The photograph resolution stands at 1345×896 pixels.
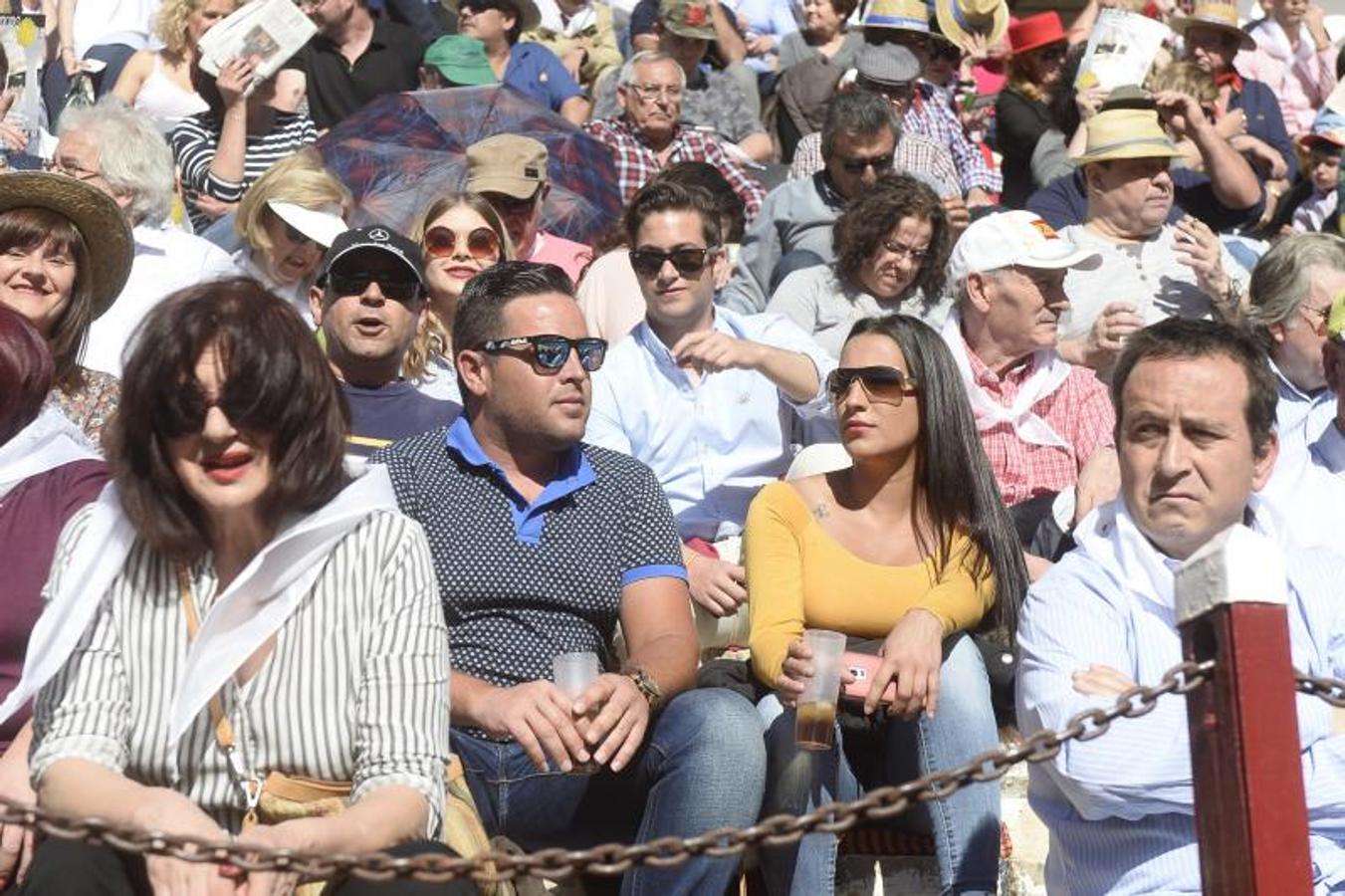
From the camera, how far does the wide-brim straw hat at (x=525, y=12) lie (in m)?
11.3

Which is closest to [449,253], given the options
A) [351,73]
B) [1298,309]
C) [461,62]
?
[1298,309]

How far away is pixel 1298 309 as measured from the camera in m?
7.29

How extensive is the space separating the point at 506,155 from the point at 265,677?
13.4 feet

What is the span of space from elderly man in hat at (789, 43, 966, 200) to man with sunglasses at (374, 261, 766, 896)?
3.91 m

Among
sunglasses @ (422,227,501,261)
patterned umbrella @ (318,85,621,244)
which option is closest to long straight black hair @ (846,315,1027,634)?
sunglasses @ (422,227,501,261)

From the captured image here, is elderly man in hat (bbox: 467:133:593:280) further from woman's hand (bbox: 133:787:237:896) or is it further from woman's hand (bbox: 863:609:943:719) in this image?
woman's hand (bbox: 133:787:237:896)

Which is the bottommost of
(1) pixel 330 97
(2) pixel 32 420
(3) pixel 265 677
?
(3) pixel 265 677

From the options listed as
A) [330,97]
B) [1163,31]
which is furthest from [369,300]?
[1163,31]

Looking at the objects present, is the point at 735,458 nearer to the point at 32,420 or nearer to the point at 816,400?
the point at 816,400

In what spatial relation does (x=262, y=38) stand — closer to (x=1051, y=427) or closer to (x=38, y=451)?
(x=1051, y=427)

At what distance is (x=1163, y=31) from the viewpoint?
10508 mm

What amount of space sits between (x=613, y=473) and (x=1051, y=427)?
6.56 feet

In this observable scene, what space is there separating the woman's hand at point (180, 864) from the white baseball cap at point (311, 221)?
3.64 meters

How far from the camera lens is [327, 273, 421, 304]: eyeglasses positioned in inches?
247
